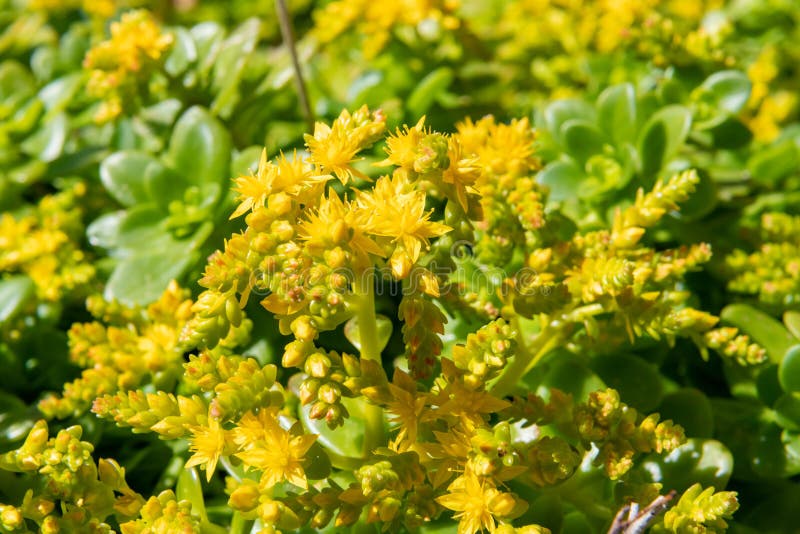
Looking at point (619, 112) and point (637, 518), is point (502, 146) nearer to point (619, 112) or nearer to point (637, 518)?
point (619, 112)

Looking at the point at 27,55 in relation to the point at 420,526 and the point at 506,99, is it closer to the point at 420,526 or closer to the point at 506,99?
the point at 506,99

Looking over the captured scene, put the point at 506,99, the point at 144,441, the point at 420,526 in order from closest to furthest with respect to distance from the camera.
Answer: the point at 420,526 < the point at 144,441 < the point at 506,99

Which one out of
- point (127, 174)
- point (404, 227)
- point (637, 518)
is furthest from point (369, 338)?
point (127, 174)

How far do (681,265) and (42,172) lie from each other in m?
1.46

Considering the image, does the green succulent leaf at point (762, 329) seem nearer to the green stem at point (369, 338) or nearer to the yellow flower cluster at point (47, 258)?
the green stem at point (369, 338)

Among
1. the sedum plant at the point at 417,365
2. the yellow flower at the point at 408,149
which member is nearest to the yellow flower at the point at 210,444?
the sedum plant at the point at 417,365

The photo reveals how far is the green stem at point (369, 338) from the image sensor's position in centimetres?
114

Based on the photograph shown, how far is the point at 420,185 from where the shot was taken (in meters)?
1.22

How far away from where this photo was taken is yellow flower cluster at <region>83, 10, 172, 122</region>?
184 cm

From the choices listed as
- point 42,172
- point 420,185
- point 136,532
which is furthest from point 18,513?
point 42,172

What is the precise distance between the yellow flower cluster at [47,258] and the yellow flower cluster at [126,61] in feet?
0.98

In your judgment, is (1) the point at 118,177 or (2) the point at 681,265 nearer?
(2) the point at 681,265

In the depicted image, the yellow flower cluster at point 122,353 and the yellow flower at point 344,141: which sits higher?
the yellow flower at point 344,141

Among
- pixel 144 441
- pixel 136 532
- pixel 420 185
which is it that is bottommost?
pixel 144 441
